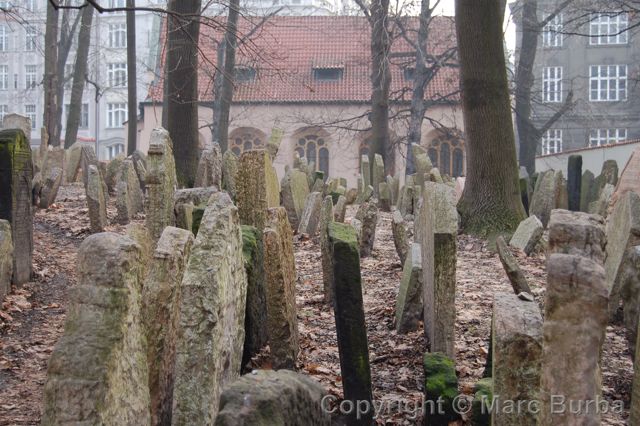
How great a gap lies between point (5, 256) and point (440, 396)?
185 inches

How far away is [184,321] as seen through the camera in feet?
12.6

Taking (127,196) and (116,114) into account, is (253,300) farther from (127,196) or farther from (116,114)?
(116,114)

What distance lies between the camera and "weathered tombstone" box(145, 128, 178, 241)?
820 cm

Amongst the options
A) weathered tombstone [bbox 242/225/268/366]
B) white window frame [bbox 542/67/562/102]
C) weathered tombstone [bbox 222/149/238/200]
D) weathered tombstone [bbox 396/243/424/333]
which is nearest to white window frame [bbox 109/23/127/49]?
white window frame [bbox 542/67/562/102]

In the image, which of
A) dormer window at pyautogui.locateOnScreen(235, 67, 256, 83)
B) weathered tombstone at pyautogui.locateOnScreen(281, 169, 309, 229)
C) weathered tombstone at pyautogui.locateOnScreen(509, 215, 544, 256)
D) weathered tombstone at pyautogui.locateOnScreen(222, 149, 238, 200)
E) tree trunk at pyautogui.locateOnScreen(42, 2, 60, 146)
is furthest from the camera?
tree trunk at pyautogui.locateOnScreen(42, 2, 60, 146)

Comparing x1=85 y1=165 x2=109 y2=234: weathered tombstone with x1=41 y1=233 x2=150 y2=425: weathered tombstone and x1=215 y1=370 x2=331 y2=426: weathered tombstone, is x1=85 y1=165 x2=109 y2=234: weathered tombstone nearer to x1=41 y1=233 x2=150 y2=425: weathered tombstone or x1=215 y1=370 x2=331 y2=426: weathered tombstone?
x1=41 y1=233 x2=150 y2=425: weathered tombstone

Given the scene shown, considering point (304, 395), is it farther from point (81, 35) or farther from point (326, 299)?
point (81, 35)

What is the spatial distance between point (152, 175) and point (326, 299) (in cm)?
221

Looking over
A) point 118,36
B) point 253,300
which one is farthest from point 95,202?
point 118,36

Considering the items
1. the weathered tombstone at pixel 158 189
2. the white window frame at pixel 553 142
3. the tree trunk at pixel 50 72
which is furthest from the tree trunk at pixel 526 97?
the white window frame at pixel 553 142

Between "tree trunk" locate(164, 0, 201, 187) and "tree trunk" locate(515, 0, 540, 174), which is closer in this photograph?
"tree trunk" locate(164, 0, 201, 187)

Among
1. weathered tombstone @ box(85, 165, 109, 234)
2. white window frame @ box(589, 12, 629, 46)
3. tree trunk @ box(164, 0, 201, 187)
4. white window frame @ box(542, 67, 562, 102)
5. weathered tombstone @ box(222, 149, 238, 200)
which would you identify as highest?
white window frame @ box(589, 12, 629, 46)

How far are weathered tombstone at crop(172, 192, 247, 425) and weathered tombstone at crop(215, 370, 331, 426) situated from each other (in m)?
0.65

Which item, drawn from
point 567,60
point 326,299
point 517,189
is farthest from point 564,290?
point 567,60
